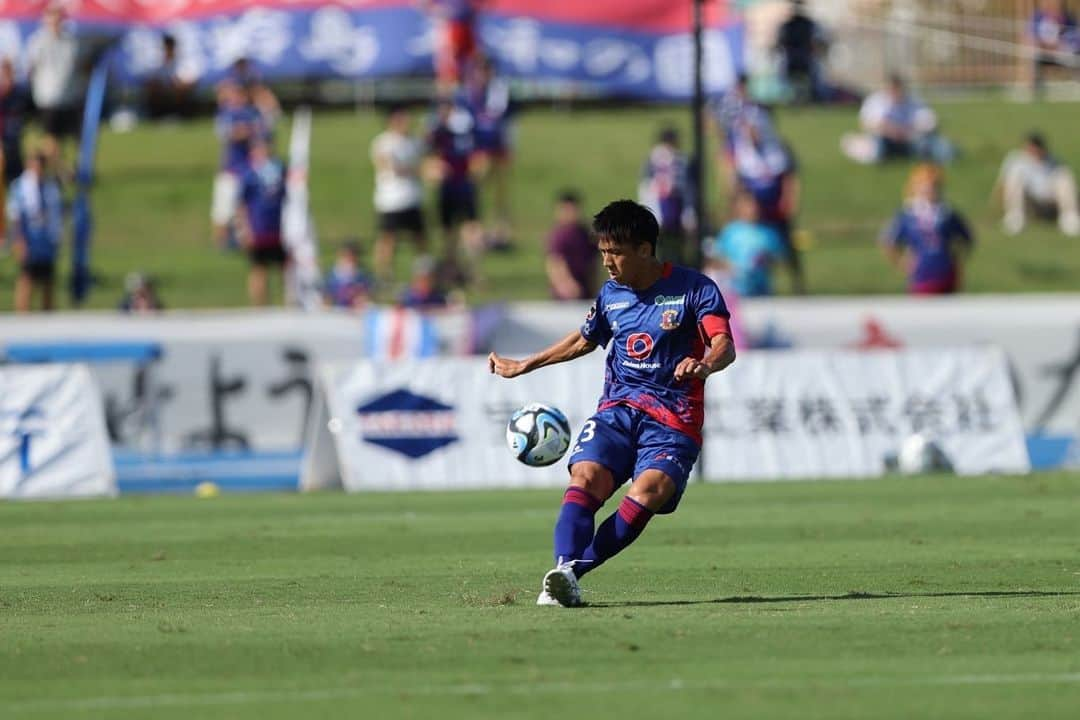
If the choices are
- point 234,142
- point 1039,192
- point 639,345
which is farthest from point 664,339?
point 1039,192

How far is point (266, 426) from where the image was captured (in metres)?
21.1

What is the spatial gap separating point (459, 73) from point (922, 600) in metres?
20.6

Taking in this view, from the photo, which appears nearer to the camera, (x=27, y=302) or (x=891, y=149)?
(x=27, y=302)

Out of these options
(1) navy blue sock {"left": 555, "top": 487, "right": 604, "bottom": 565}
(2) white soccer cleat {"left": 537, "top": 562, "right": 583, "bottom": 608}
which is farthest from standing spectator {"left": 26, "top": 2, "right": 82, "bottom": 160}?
(2) white soccer cleat {"left": 537, "top": 562, "right": 583, "bottom": 608}

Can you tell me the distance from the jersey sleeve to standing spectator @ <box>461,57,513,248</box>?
58.3 feet

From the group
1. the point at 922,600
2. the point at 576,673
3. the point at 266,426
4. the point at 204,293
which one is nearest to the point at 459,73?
the point at 204,293

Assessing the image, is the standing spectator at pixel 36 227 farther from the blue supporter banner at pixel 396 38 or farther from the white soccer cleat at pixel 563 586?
the white soccer cleat at pixel 563 586

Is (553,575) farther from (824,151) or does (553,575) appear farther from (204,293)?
(824,151)

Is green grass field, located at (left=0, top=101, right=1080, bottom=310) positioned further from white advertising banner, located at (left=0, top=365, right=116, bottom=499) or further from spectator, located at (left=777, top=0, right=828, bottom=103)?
white advertising banner, located at (left=0, top=365, right=116, bottom=499)

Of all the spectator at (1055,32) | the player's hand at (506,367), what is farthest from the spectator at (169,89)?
the player's hand at (506,367)

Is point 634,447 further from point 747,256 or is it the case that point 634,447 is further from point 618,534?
point 747,256

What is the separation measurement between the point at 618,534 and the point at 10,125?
64.6 feet

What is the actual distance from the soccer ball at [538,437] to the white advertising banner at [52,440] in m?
9.31

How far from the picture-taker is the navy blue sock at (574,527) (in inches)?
387
